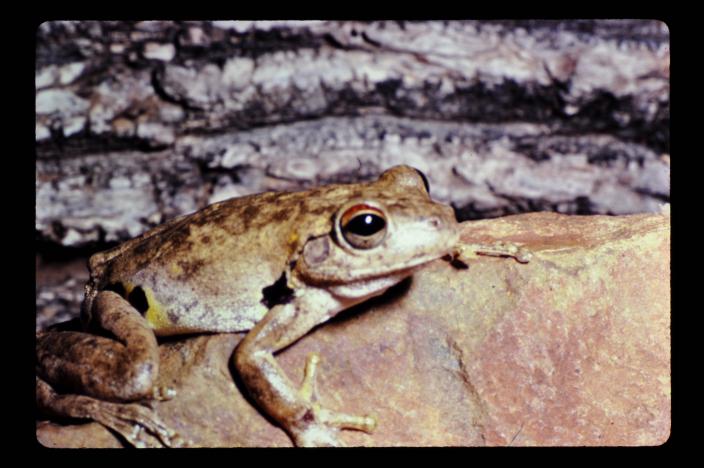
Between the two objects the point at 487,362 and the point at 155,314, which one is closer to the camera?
the point at 487,362

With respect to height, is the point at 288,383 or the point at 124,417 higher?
the point at 288,383

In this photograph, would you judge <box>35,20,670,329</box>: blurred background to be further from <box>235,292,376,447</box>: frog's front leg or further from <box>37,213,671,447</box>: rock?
<box>235,292,376,447</box>: frog's front leg

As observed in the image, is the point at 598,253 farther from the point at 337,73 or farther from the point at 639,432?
the point at 337,73

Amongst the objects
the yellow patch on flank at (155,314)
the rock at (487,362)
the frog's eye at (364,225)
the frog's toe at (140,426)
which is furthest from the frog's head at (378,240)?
the frog's toe at (140,426)

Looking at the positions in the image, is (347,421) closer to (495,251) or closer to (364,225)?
(364,225)

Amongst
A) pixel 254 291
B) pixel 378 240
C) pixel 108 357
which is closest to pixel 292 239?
pixel 254 291

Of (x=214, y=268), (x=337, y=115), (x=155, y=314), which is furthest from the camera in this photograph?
(x=337, y=115)

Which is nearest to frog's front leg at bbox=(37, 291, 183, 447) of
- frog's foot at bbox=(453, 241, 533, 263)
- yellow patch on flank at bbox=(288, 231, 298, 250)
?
yellow patch on flank at bbox=(288, 231, 298, 250)

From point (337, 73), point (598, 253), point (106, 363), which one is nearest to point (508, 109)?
point (337, 73)
